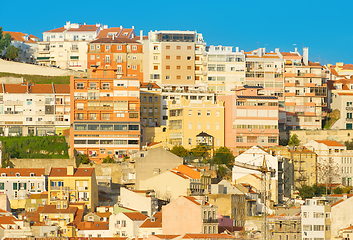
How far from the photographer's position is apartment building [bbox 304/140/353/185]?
96500 mm

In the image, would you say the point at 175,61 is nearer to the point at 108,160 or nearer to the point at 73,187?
the point at 108,160

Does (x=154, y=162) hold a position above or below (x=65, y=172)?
above

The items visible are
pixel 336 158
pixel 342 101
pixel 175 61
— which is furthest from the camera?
pixel 175 61

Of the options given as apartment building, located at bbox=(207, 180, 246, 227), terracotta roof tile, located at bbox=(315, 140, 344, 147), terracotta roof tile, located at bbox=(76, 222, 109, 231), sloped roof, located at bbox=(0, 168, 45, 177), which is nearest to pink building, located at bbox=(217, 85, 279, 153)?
terracotta roof tile, located at bbox=(315, 140, 344, 147)

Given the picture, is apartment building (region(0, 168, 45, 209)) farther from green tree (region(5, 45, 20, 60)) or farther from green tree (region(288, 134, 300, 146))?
green tree (region(5, 45, 20, 60))

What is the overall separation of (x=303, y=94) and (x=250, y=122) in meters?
17.8

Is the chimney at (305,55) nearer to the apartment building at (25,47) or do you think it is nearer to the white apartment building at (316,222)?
the apartment building at (25,47)

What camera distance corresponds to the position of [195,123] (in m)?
102

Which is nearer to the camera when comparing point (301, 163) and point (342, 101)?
point (301, 163)

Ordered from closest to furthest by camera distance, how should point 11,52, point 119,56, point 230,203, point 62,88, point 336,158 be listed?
point 230,203 → point 336,158 → point 62,88 → point 119,56 → point 11,52

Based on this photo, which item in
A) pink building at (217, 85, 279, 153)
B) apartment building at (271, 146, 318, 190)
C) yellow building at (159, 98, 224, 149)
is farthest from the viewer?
pink building at (217, 85, 279, 153)

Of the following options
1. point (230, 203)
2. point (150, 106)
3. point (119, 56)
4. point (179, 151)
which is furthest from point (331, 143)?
point (119, 56)

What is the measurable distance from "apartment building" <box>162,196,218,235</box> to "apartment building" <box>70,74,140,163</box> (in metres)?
30.5

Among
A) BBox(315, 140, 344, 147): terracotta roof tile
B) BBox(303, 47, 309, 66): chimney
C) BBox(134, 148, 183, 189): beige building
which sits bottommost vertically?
BBox(134, 148, 183, 189): beige building
